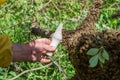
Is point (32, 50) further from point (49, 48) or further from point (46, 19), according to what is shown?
point (46, 19)

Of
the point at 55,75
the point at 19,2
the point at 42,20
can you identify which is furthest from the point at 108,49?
the point at 19,2

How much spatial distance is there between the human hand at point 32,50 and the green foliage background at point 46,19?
0.73 meters

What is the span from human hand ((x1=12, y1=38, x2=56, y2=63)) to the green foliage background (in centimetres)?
73

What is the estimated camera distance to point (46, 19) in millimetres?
2918

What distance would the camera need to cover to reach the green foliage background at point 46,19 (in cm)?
258

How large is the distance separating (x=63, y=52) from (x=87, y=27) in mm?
674

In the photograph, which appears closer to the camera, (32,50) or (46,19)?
(32,50)

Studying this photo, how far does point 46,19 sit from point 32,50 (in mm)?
1219

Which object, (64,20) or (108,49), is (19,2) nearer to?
(64,20)

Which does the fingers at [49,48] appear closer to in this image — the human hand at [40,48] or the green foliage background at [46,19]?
the human hand at [40,48]

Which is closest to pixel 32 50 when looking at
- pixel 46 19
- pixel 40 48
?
pixel 40 48

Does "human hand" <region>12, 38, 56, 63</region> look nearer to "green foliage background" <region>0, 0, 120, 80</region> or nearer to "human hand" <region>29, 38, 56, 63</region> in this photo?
"human hand" <region>29, 38, 56, 63</region>

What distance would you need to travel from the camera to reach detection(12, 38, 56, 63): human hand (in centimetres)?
171

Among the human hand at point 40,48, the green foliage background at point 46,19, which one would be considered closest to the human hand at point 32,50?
the human hand at point 40,48
